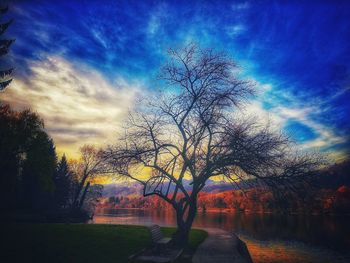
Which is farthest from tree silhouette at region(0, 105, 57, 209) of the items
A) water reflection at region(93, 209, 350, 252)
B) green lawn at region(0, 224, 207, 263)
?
Answer: green lawn at region(0, 224, 207, 263)

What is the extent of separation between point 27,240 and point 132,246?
625cm

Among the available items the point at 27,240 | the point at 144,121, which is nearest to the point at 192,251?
the point at 144,121

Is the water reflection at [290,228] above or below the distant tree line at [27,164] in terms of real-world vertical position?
below

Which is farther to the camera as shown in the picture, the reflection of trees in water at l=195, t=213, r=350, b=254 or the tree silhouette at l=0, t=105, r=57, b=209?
the tree silhouette at l=0, t=105, r=57, b=209

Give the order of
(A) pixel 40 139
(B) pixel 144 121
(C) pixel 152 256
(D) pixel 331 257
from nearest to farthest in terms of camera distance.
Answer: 1. (C) pixel 152 256
2. (B) pixel 144 121
3. (D) pixel 331 257
4. (A) pixel 40 139

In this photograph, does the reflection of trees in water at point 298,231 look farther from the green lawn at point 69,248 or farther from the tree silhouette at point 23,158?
the tree silhouette at point 23,158

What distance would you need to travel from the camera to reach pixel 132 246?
16.5 meters

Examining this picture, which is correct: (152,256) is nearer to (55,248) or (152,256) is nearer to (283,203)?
(55,248)

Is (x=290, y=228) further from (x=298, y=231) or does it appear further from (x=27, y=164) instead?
(x=27, y=164)

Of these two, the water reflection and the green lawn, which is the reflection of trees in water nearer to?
the water reflection

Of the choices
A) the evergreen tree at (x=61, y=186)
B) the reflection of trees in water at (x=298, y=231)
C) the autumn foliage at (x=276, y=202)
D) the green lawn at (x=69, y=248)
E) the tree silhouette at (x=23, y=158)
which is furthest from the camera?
the evergreen tree at (x=61, y=186)

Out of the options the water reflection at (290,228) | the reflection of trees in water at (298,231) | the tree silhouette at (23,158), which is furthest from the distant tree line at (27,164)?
the reflection of trees in water at (298,231)

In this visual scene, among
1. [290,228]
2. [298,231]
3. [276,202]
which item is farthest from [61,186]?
[276,202]

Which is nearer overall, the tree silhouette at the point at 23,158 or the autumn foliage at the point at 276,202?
the autumn foliage at the point at 276,202
